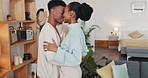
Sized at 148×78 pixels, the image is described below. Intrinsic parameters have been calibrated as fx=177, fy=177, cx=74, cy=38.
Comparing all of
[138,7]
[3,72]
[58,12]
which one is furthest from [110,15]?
[58,12]

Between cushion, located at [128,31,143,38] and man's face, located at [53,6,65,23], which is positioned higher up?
man's face, located at [53,6,65,23]

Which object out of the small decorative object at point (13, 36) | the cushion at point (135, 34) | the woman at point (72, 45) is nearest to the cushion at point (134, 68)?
the woman at point (72, 45)

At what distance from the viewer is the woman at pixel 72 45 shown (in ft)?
4.18

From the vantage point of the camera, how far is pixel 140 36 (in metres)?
7.26

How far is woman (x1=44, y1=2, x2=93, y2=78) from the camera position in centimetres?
127

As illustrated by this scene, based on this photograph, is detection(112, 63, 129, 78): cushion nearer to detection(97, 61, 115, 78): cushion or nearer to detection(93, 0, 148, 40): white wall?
detection(97, 61, 115, 78): cushion

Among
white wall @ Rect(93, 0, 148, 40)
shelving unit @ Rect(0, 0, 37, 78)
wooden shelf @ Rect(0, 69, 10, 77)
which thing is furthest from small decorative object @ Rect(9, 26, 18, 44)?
white wall @ Rect(93, 0, 148, 40)

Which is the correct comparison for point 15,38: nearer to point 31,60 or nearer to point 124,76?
point 31,60

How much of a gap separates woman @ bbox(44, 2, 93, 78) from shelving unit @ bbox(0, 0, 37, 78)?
1.13 meters

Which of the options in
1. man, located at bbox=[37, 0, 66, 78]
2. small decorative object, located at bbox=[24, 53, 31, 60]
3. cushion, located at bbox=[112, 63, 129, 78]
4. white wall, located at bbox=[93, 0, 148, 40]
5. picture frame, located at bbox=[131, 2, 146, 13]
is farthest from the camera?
white wall, located at bbox=[93, 0, 148, 40]

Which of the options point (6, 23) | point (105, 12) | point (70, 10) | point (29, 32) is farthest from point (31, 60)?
point (105, 12)

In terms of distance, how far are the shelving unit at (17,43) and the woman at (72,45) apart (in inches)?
44.4

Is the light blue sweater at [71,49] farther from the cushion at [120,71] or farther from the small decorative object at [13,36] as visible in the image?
the small decorative object at [13,36]

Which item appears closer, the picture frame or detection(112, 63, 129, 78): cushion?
detection(112, 63, 129, 78): cushion
